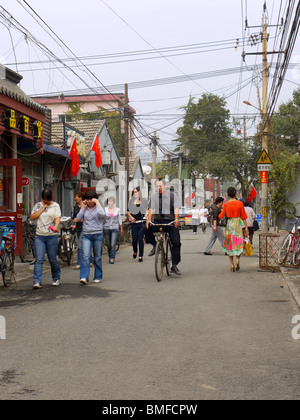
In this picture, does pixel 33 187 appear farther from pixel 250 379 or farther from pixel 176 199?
pixel 250 379

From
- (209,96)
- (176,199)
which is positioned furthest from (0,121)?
(209,96)

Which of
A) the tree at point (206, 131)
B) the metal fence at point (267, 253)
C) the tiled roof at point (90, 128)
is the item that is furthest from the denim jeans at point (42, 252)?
the tree at point (206, 131)

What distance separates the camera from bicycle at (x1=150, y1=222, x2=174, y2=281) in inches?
437

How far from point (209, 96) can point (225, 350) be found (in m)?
58.5

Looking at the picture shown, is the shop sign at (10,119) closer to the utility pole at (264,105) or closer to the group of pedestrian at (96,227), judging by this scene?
the group of pedestrian at (96,227)

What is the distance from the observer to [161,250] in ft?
37.4

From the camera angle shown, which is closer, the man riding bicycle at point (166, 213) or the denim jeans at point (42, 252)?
the denim jeans at point (42, 252)

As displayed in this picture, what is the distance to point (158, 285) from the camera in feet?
35.0

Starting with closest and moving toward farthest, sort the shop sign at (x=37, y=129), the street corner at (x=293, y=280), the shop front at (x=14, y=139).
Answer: the street corner at (x=293, y=280) → the shop front at (x=14, y=139) → the shop sign at (x=37, y=129)

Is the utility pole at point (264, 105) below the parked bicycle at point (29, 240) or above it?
above

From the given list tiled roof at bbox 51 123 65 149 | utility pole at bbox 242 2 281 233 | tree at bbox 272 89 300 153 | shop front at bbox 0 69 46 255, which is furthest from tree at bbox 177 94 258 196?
shop front at bbox 0 69 46 255

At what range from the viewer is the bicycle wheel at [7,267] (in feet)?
34.9

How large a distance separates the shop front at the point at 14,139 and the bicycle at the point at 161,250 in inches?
166

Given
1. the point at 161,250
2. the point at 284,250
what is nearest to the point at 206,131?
the point at 284,250
